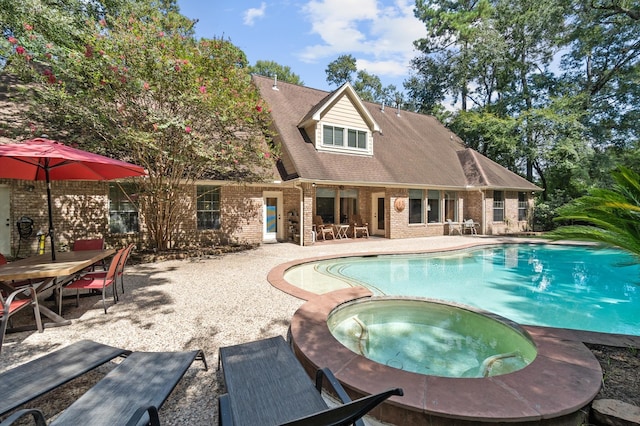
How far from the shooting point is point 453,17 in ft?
77.5

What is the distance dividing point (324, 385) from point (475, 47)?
86.5 ft

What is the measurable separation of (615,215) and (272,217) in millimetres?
11843

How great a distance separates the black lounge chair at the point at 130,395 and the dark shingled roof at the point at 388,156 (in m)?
9.55

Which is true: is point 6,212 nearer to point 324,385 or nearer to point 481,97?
point 324,385

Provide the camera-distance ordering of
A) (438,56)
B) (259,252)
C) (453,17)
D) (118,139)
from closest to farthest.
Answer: (118,139)
(259,252)
(453,17)
(438,56)

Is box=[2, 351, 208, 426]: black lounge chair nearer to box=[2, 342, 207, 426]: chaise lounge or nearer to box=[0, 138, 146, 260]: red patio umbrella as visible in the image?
box=[2, 342, 207, 426]: chaise lounge

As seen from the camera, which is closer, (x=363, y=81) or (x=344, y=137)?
(x=344, y=137)

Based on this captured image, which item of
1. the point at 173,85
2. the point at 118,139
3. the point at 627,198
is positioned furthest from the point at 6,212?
the point at 627,198

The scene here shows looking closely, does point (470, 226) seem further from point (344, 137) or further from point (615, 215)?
point (615, 215)

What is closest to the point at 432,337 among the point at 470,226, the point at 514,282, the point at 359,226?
the point at 514,282

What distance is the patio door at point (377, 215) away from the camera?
52.3ft

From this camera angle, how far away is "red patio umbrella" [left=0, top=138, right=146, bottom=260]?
4.19m

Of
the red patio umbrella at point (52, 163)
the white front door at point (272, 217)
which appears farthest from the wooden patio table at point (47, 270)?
the white front door at point (272, 217)

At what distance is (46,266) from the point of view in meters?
4.54
